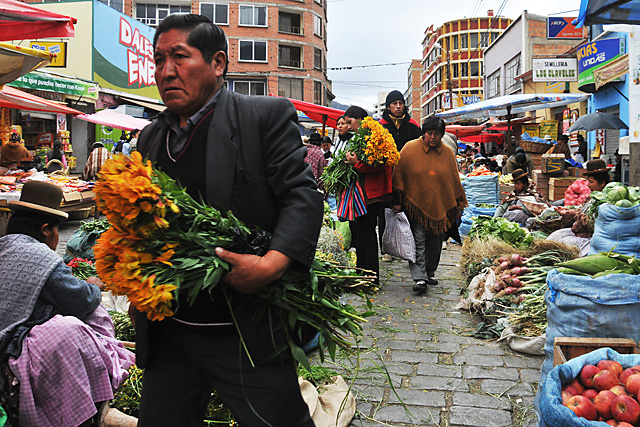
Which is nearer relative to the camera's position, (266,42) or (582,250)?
(582,250)

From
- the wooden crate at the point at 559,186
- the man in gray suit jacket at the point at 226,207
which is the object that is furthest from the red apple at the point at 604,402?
the wooden crate at the point at 559,186

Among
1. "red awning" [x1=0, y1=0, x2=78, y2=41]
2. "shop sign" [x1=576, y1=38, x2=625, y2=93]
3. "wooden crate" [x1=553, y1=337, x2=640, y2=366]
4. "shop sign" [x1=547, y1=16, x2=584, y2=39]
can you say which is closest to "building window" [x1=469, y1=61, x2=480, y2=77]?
"shop sign" [x1=547, y1=16, x2=584, y2=39]

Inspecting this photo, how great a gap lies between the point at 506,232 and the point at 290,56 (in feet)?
153

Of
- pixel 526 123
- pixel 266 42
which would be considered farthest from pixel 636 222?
pixel 266 42

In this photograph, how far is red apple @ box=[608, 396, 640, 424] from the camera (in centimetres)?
264

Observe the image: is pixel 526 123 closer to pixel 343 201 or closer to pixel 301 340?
pixel 343 201

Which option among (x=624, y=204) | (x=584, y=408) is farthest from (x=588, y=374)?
(x=624, y=204)

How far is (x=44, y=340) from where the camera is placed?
3037mm

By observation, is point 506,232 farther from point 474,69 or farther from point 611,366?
point 474,69

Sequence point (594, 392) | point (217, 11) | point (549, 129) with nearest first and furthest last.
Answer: point (594, 392), point (549, 129), point (217, 11)

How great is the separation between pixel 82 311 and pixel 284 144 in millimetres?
2063

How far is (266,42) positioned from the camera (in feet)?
162

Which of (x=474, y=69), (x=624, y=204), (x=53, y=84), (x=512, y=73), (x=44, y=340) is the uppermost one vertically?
(x=474, y=69)

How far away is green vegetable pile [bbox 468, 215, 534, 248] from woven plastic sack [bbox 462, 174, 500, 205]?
353 centimetres
